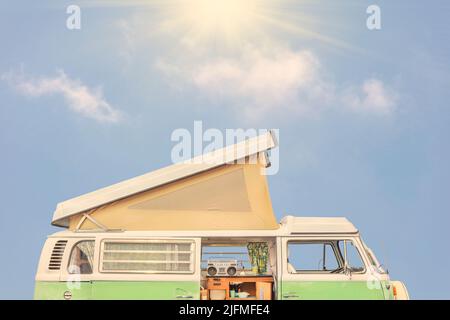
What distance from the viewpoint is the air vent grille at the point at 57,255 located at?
10.6 meters

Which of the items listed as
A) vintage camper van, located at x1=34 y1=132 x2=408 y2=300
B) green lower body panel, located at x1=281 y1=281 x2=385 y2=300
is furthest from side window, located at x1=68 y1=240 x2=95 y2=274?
green lower body panel, located at x1=281 y1=281 x2=385 y2=300

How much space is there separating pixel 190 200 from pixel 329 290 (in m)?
3.64

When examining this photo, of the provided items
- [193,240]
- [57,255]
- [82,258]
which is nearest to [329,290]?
[193,240]

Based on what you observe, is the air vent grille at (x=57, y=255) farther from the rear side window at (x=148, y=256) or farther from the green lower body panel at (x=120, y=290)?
the rear side window at (x=148, y=256)

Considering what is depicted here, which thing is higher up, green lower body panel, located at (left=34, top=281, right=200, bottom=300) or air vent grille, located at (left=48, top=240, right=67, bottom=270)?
air vent grille, located at (left=48, top=240, right=67, bottom=270)

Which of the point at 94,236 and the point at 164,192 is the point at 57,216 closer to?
the point at 94,236

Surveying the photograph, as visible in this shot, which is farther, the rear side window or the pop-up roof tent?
the pop-up roof tent

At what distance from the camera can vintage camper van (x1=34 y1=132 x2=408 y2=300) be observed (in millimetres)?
10297

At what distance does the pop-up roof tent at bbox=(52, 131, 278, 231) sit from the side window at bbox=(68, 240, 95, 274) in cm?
40

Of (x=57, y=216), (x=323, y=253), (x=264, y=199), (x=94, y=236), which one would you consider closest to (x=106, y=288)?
(x=94, y=236)

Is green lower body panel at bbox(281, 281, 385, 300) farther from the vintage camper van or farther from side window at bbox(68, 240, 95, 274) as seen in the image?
side window at bbox(68, 240, 95, 274)

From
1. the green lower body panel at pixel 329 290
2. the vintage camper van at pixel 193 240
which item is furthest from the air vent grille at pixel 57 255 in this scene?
the green lower body panel at pixel 329 290

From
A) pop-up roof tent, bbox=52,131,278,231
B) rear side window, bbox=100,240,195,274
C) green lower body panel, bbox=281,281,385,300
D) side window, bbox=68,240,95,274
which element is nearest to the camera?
green lower body panel, bbox=281,281,385,300

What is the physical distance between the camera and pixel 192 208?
11.0 m
